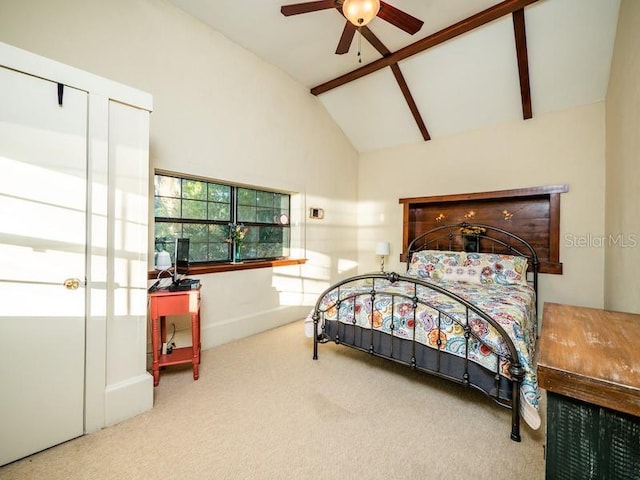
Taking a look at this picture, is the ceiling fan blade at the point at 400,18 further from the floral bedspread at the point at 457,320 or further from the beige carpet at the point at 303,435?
the beige carpet at the point at 303,435

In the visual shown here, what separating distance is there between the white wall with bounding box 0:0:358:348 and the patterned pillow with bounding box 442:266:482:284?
173 cm

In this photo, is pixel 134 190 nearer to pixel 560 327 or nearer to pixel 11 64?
pixel 11 64

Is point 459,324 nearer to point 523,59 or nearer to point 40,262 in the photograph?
point 40,262

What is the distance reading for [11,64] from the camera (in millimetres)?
1471

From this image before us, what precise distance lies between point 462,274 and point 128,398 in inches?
140

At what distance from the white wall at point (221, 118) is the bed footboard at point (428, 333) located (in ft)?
3.76

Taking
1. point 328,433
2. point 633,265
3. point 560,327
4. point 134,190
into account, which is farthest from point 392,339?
point 134,190

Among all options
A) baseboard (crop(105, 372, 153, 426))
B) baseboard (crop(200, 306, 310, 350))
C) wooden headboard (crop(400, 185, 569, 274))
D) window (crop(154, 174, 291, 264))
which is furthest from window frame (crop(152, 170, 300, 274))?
wooden headboard (crop(400, 185, 569, 274))

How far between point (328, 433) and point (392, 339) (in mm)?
848

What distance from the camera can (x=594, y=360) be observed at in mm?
799

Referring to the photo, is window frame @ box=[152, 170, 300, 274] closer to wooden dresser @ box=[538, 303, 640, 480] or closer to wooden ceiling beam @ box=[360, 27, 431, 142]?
wooden ceiling beam @ box=[360, 27, 431, 142]

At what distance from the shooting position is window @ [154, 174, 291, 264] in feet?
9.36

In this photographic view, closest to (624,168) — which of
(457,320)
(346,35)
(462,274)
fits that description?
(462,274)

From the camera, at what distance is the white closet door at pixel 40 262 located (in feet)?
4.86
